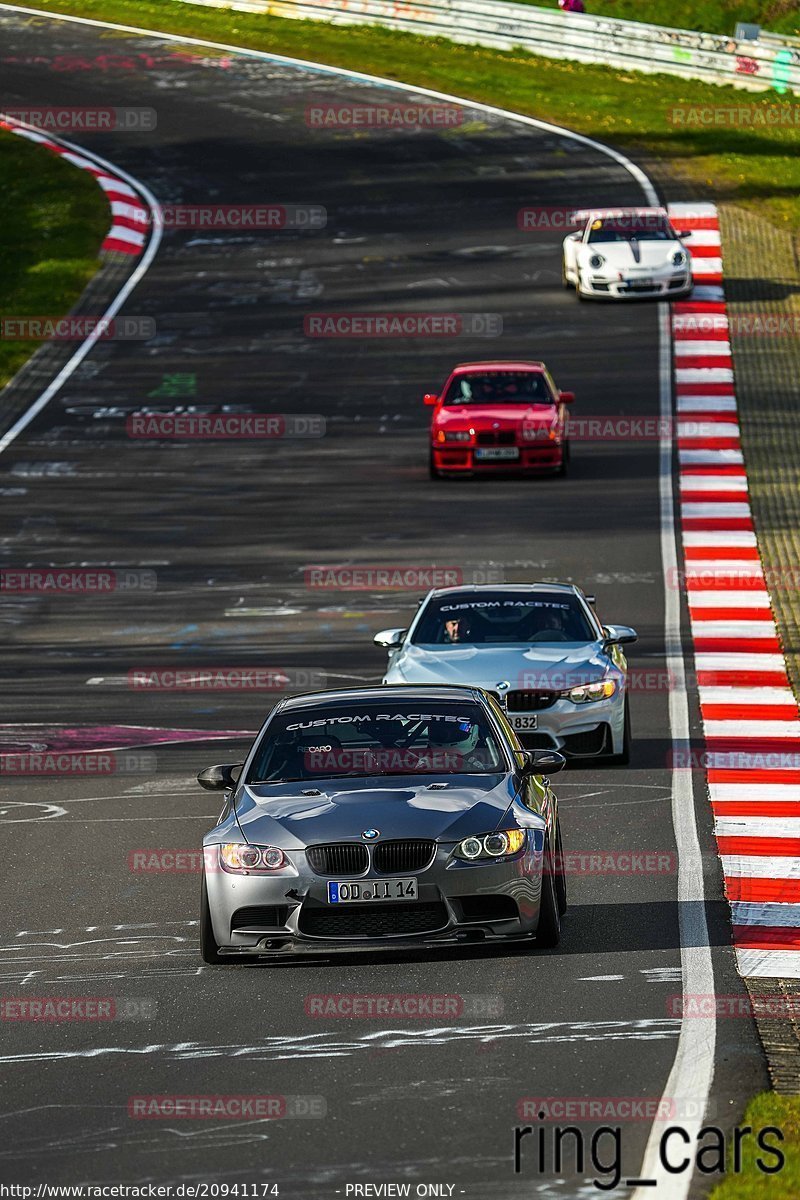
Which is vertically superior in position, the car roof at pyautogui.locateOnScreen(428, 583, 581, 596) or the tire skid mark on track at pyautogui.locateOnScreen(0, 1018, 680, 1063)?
the car roof at pyautogui.locateOnScreen(428, 583, 581, 596)

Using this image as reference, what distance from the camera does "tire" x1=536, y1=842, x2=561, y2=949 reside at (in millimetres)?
10562

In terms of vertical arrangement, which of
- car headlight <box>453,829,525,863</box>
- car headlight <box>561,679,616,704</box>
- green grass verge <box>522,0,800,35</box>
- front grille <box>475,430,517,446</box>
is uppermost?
green grass verge <box>522,0,800,35</box>

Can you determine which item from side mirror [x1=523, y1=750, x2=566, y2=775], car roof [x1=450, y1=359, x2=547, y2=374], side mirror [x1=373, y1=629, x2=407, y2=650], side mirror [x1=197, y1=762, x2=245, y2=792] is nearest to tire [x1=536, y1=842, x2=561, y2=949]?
side mirror [x1=523, y1=750, x2=566, y2=775]

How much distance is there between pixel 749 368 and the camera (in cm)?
3594

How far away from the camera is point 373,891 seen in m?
10.2

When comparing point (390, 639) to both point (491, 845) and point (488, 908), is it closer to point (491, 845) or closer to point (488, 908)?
point (491, 845)

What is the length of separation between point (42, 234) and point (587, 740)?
3178cm

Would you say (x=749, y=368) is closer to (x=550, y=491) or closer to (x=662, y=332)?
(x=662, y=332)

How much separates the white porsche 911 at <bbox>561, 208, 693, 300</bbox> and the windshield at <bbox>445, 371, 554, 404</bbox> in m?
8.80

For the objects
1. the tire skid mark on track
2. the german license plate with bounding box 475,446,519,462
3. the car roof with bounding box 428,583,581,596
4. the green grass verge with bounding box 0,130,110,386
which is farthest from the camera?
the green grass verge with bounding box 0,130,110,386

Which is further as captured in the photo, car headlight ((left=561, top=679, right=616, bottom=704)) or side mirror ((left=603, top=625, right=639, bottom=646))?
side mirror ((left=603, top=625, right=639, bottom=646))

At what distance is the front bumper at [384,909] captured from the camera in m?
10.3

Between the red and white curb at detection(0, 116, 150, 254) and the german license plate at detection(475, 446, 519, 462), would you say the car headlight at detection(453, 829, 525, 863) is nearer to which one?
the german license plate at detection(475, 446, 519, 462)

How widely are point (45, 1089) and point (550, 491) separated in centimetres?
2189
